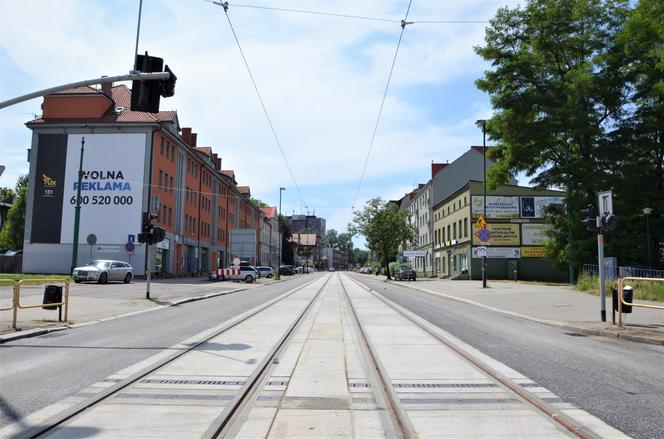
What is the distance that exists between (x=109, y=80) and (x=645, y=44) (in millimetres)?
27764

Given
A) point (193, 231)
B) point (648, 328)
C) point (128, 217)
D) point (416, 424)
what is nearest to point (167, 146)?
point (128, 217)

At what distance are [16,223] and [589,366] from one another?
8112cm

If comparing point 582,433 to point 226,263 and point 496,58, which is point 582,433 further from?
point 226,263

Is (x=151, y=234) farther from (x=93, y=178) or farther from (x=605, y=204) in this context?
(x=93, y=178)

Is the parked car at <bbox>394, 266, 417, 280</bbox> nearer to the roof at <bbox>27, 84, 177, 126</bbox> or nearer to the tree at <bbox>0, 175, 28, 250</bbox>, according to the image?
the roof at <bbox>27, 84, 177, 126</bbox>

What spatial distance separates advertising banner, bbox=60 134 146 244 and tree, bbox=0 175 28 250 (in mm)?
34009

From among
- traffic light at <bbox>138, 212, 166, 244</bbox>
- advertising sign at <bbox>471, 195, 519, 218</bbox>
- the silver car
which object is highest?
advertising sign at <bbox>471, 195, 519, 218</bbox>

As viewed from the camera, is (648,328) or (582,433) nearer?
(582,433)

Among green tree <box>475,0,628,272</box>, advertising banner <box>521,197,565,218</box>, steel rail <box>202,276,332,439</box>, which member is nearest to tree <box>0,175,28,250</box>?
advertising banner <box>521,197,565,218</box>

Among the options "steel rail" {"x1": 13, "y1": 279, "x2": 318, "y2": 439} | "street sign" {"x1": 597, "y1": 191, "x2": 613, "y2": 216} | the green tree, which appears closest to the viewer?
"steel rail" {"x1": 13, "y1": 279, "x2": 318, "y2": 439}

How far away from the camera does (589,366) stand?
808 cm

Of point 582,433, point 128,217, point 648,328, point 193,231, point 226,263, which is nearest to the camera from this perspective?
point 582,433

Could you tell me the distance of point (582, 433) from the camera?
471cm

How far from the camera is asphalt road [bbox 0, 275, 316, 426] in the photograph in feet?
19.5
